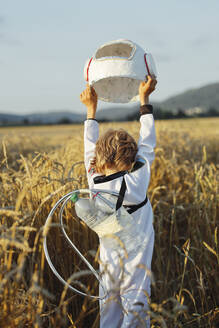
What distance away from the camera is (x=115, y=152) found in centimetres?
153

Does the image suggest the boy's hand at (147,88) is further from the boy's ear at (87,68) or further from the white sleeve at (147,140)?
the boy's ear at (87,68)

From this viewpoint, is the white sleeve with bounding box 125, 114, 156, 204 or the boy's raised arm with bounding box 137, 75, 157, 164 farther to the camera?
the boy's raised arm with bounding box 137, 75, 157, 164

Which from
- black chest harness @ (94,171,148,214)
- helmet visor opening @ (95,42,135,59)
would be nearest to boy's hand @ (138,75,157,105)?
helmet visor opening @ (95,42,135,59)

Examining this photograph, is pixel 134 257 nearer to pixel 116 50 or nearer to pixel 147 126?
pixel 147 126

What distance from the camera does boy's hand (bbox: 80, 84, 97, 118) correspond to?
5.90 ft

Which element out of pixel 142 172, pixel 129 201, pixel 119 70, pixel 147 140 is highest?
pixel 119 70

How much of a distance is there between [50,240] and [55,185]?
413mm

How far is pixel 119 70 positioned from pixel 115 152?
0.42m

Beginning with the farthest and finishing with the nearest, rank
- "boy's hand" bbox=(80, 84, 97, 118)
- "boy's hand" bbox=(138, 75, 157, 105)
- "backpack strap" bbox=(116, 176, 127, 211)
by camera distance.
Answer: "boy's hand" bbox=(80, 84, 97, 118) < "boy's hand" bbox=(138, 75, 157, 105) < "backpack strap" bbox=(116, 176, 127, 211)

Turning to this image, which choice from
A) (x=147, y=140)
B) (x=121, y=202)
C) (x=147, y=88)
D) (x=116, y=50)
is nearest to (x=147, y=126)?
(x=147, y=140)

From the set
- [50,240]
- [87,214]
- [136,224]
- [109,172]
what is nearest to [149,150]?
[109,172]

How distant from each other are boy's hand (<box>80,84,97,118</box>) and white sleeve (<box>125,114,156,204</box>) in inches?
13.8

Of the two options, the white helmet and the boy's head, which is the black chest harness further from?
the white helmet

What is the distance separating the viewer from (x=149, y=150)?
62.4 inches
